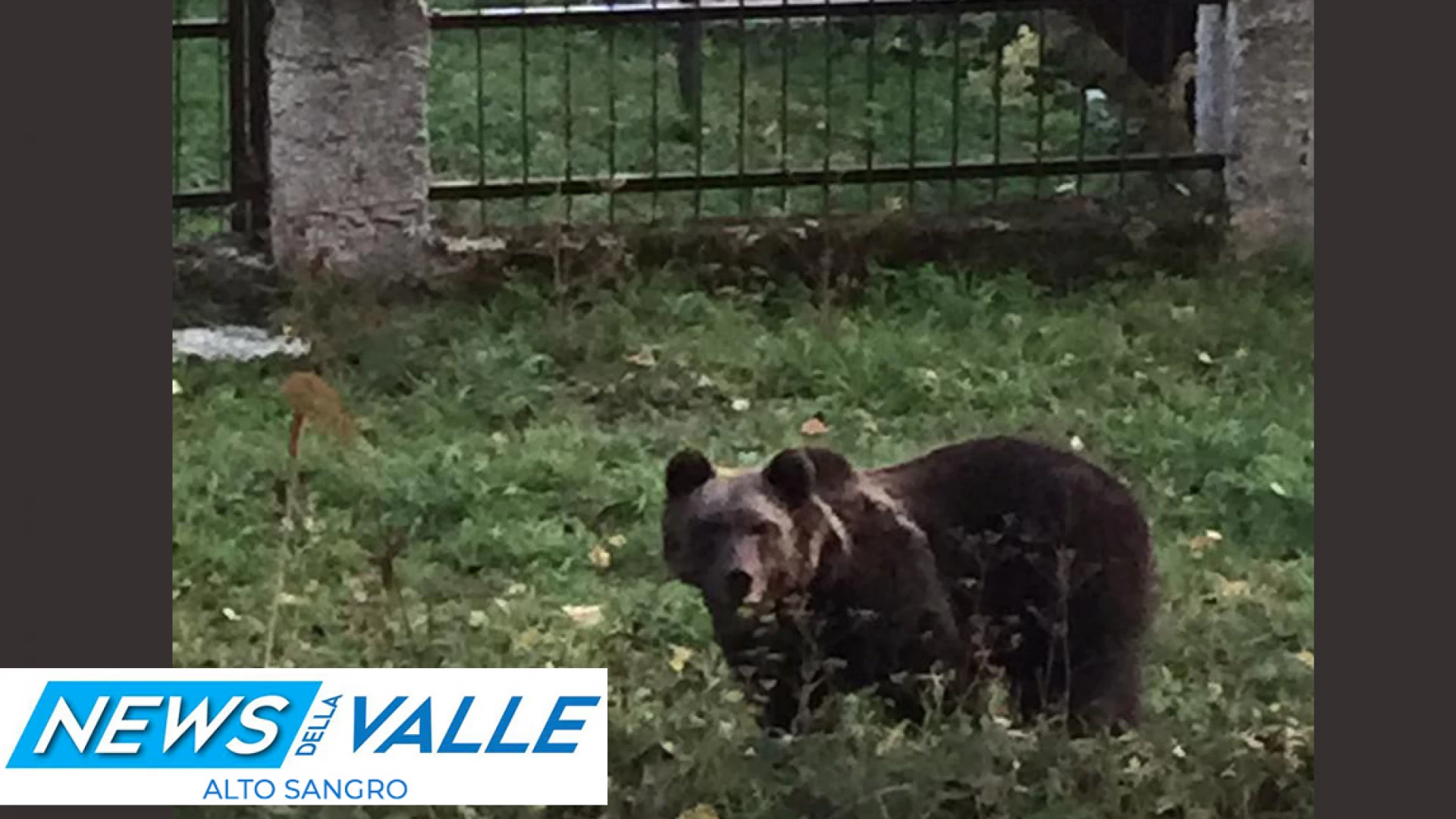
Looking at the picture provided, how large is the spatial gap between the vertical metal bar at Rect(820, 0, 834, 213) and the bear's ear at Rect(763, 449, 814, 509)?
85 centimetres

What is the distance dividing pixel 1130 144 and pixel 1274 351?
68 centimetres

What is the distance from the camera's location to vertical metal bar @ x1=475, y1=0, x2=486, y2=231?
5.23m

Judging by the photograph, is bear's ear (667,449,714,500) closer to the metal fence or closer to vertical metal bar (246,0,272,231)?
the metal fence

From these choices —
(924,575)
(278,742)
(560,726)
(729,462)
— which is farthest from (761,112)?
(278,742)

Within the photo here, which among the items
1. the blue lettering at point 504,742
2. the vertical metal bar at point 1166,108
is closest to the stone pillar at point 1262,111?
the vertical metal bar at point 1166,108

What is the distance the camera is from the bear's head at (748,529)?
172 inches

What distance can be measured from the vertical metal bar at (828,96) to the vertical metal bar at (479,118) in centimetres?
51

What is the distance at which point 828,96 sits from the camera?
17.3ft

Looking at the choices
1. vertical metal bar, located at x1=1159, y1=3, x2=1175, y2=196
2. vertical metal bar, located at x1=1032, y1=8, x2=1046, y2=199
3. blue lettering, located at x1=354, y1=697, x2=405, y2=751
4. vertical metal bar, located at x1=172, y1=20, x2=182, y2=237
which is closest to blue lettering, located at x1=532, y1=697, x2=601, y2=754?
blue lettering, located at x1=354, y1=697, x2=405, y2=751

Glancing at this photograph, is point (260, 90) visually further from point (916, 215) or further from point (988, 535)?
point (988, 535)

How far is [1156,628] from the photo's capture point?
464 cm

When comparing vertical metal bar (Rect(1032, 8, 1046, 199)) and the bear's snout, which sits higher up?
vertical metal bar (Rect(1032, 8, 1046, 199))

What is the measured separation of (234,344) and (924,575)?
3.34 feet

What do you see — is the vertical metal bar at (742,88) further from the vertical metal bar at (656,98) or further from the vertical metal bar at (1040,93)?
the vertical metal bar at (1040,93)
